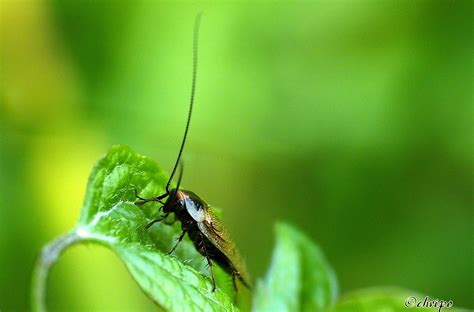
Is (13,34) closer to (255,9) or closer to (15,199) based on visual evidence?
(15,199)

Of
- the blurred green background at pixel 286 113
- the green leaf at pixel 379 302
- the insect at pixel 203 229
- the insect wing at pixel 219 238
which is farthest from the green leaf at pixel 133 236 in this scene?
the blurred green background at pixel 286 113

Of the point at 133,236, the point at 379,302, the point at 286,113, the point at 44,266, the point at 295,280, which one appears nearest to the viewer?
the point at 44,266

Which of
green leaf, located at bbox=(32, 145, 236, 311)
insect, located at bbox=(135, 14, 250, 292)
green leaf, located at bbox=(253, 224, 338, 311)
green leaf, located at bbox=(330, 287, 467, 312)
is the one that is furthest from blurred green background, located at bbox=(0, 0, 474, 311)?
green leaf, located at bbox=(32, 145, 236, 311)

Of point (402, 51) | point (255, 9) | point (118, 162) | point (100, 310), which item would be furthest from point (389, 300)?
point (255, 9)

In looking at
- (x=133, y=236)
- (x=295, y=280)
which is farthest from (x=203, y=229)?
(x=133, y=236)

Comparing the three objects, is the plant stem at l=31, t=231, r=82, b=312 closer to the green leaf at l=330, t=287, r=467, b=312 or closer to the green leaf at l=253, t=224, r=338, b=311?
the green leaf at l=253, t=224, r=338, b=311

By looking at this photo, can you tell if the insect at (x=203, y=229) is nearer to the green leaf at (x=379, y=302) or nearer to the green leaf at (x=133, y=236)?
the green leaf at (x=133, y=236)

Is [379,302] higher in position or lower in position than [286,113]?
lower

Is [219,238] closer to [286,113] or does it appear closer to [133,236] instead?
[133,236]
